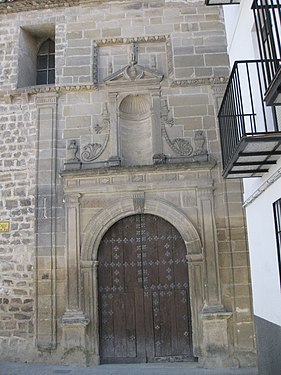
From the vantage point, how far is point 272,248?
5348 mm

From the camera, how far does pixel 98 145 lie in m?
8.39

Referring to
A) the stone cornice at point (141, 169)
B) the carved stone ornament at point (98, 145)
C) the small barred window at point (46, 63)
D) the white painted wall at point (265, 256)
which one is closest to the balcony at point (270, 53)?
the white painted wall at point (265, 256)

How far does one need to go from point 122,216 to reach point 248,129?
3.10m

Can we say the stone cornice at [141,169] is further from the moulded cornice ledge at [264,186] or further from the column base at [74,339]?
the column base at [74,339]

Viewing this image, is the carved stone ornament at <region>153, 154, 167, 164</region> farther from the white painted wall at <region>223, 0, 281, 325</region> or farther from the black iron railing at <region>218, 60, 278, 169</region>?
the white painted wall at <region>223, 0, 281, 325</region>

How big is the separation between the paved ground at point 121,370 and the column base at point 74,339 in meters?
0.16

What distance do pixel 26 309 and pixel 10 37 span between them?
5.54 metres

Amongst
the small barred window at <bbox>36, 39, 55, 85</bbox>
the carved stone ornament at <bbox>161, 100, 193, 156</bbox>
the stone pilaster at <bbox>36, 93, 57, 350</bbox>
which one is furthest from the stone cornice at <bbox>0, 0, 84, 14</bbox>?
the carved stone ornament at <bbox>161, 100, 193, 156</bbox>

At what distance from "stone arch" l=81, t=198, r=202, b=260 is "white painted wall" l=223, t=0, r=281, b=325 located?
5.15ft

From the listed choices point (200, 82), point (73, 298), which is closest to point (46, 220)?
point (73, 298)

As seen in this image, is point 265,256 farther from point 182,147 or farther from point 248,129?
point 182,147

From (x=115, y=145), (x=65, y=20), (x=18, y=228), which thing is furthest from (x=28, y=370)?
Answer: (x=65, y=20)

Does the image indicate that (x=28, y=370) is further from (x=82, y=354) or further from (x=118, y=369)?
(x=118, y=369)

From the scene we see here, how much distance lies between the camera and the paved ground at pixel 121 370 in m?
7.00
